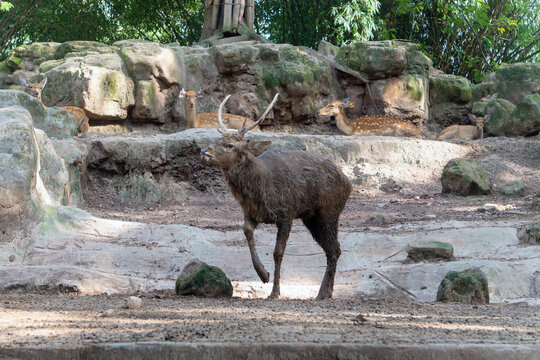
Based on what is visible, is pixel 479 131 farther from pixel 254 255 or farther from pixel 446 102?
pixel 254 255

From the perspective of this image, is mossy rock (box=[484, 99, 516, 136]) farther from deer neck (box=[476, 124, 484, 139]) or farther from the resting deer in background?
the resting deer in background

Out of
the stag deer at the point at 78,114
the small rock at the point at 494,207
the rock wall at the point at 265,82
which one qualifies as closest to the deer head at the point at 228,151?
the small rock at the point at 494,207

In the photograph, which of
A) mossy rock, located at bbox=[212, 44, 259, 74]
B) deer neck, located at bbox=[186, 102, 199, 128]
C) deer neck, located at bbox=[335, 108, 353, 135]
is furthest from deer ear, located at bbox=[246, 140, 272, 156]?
mossy rock, located at bbox=[212, 44, 259, 74]

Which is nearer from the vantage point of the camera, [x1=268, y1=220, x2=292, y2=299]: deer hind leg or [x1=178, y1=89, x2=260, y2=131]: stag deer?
[x1=268, y1=220, x2=292, y2=299]: deer hind leg

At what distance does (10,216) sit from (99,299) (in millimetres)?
1842

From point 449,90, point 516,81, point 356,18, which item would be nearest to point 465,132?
point 449,90

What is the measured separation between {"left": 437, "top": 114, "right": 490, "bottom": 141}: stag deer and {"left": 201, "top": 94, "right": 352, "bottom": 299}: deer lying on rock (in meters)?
9.00

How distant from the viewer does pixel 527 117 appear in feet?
48.2

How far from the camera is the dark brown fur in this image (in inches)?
246

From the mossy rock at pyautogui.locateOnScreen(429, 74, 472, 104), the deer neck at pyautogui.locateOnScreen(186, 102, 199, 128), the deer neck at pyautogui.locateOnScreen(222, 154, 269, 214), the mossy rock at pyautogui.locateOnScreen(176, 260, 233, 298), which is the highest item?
the mossy rock at pyautogui.locateOnScreen(429, 74, 472, 104)

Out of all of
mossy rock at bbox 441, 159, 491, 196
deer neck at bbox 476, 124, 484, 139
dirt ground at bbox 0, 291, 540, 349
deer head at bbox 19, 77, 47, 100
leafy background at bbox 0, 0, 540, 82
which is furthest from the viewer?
leafy background at bbox 0, 0, 540, 82

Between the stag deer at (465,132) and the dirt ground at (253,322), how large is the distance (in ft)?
32.0

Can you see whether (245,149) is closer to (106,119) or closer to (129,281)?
(129,281)

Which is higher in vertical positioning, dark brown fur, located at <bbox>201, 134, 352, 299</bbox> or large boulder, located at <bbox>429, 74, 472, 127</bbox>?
large boulder, located at <bbox>429, 74, 472, 127</bbox>
